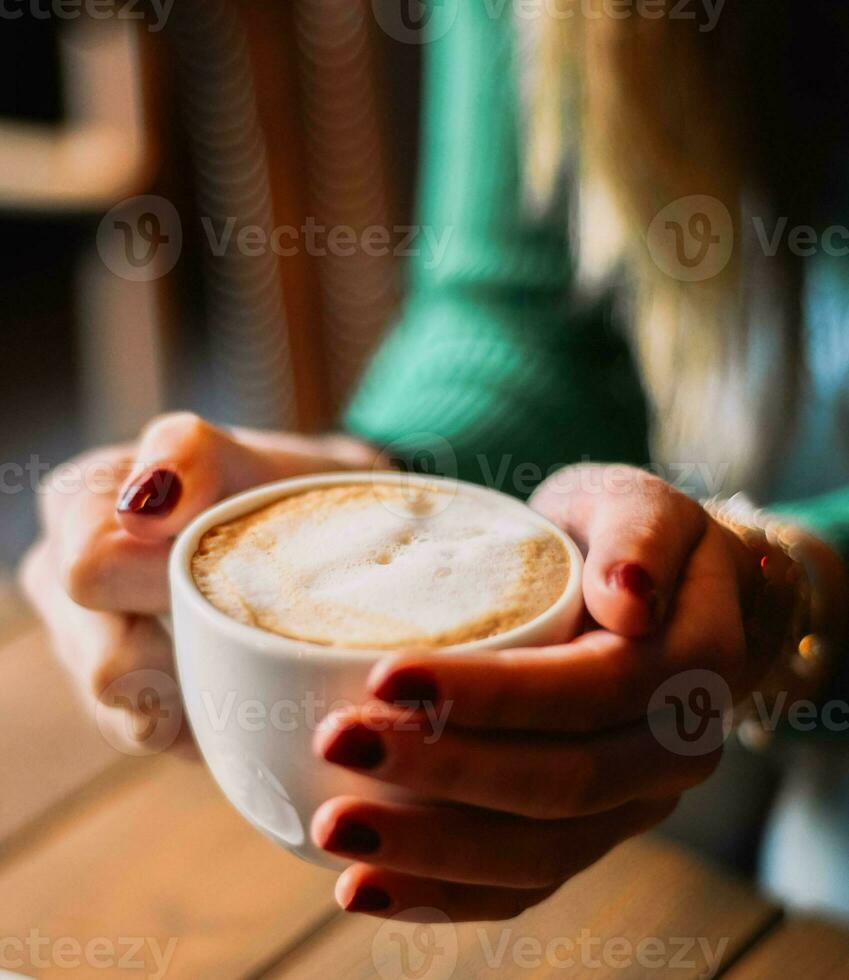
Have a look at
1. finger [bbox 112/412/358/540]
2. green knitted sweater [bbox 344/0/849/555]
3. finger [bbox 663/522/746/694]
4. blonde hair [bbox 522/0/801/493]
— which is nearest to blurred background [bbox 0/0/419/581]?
green knitted sweater [bbox 344/0/849/555]

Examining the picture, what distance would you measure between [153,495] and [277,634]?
0.46ft

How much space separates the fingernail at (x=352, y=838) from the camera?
13.9 inches

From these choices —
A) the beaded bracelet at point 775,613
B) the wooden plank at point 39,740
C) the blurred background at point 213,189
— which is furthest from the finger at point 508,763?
the blurred background at point 213,189

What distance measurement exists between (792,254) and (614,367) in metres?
0.19

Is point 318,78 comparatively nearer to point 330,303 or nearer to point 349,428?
point 330,303

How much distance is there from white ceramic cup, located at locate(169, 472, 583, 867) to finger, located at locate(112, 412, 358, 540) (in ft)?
0.15

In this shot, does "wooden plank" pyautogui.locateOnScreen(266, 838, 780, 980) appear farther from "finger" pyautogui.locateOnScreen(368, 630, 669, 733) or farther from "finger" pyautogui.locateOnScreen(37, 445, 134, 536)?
"finger" pyautogui.locateOnScreen(37, 445, 134, 536)

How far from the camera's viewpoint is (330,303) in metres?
1.93

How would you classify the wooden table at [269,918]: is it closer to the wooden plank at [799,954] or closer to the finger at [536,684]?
the wooden plank at [799,954]

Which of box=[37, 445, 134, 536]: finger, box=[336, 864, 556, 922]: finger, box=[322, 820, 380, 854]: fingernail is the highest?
box=[37, 445, 134, 536]: finger

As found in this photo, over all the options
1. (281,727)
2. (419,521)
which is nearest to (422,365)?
(419,521)

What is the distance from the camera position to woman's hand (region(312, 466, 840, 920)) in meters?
0.34

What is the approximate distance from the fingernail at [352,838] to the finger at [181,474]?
18 centimetres

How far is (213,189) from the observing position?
2027mm
